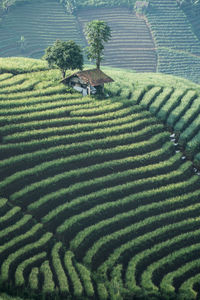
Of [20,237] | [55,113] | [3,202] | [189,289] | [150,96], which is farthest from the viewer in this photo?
[150,96]

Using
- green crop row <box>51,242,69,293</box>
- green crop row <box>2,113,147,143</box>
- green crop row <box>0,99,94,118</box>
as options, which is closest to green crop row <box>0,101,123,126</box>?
green crop row <box>0,99,94,118</box>

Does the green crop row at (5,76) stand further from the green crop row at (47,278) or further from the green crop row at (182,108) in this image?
the green crop row at (47,278)

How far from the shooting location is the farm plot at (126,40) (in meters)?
86.1

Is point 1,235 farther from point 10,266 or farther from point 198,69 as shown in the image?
point 198,69

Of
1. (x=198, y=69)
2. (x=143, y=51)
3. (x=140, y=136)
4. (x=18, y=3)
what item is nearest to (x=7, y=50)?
(x=18, y=3)

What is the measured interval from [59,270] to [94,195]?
8140mm

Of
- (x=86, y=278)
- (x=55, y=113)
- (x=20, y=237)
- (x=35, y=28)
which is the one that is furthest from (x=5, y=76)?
(x=35, y=28)

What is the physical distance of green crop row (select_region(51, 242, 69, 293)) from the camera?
935 inches

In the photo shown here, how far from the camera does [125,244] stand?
28.3 meters

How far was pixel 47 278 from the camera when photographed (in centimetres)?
2423

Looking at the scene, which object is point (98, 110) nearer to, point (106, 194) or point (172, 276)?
point (106, 194)

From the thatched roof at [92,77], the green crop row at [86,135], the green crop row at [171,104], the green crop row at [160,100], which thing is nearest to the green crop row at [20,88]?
the thatched roof at [92,77]

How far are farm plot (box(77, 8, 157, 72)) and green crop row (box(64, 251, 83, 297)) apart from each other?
64.6 meters

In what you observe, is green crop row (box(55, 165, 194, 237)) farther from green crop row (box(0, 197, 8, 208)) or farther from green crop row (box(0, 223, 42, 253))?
green crop row (box(0, 197, 8, 208))
